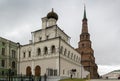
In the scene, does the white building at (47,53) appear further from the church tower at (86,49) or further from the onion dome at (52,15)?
the church tower at (86,49)

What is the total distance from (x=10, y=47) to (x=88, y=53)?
139ft

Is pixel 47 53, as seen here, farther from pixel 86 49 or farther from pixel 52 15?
pixel 86 49

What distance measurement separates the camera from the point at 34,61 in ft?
144

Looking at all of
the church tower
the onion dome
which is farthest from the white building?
the church tower

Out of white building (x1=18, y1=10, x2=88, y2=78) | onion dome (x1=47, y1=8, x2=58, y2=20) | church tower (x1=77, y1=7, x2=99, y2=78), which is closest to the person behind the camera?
white building (x1=18, y1=10, x2=88, y2=78)

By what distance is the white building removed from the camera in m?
39.8

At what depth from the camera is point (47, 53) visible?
1635 inches

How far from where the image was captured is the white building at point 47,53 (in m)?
39.8

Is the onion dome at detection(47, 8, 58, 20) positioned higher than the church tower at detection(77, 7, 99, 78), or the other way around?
the onion dome at detection(47, 8, 58, 20)

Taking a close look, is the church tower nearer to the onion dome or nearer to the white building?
the white building

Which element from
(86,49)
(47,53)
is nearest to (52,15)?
(47,53)

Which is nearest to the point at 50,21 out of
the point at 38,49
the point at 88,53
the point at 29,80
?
the point at 38,49


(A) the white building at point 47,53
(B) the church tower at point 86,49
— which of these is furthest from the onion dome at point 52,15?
(B) the church tower at point 86,49

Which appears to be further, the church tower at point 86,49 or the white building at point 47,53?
the church tower at point 86,49
